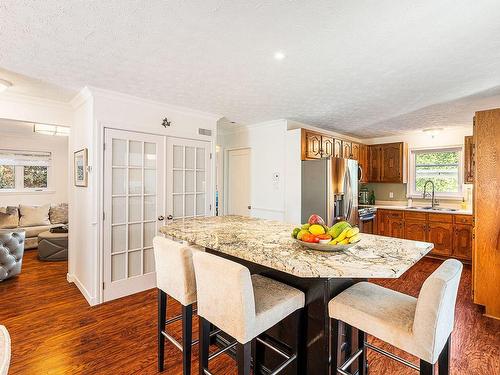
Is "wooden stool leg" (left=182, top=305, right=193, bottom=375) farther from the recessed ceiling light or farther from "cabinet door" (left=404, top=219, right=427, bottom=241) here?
"cabinet door" (left=404, top=219, right=427, bottom=241)

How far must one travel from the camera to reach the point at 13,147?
18.9 feet

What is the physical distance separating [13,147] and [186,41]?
19.7ft

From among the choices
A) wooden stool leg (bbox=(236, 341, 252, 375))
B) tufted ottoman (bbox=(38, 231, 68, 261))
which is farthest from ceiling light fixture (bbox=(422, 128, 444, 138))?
tufted ottoman (bbox=(38, 231, 68, 261))

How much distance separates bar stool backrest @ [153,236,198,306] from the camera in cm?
173

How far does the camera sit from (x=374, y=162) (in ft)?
19.3

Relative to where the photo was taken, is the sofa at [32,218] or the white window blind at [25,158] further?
the white window blind at [25,158]

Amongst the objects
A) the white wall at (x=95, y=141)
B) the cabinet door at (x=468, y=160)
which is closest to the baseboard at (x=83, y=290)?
the white wall at (x=95, y=141)

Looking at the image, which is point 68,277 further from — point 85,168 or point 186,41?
point 186,41

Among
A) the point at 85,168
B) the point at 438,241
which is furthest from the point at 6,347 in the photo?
the point at 438,241

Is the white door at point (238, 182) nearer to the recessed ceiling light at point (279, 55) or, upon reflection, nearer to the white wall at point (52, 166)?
the recessed ceiling light at point (279, 55)

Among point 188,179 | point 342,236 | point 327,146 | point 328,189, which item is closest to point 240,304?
point 342,236

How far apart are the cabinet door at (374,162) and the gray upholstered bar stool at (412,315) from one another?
4.78 meters

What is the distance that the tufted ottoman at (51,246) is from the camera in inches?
178

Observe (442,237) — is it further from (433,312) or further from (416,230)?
(433,312)
